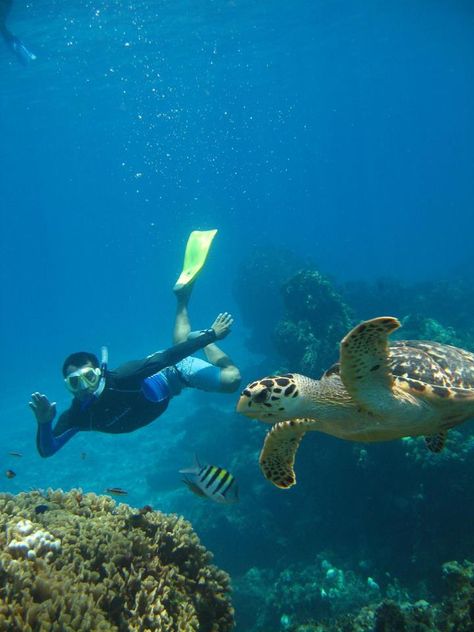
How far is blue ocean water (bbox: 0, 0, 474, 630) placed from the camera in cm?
1253

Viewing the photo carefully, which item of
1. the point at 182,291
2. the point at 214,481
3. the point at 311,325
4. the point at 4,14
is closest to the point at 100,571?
the point at 214,481

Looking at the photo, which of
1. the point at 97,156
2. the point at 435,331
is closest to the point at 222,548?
the point at 435,331

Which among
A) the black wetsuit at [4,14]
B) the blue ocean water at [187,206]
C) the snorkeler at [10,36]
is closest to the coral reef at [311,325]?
the blue ocean water at [187,206]

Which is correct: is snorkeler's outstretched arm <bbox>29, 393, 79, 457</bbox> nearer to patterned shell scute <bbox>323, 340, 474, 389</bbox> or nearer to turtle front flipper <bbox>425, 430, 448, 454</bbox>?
patterned shell scute <bbox>323, 340, 474, 389</bbox>

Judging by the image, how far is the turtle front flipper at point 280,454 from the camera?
3727 millimetres

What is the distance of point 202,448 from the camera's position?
13719mm

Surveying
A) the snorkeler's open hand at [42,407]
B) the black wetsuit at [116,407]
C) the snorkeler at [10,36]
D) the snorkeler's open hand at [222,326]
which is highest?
the snorkeler at [10,36]

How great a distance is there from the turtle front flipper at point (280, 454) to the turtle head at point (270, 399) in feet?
2.00

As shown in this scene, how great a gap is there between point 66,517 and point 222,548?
628cm

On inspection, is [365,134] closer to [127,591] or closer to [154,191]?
[154,191]

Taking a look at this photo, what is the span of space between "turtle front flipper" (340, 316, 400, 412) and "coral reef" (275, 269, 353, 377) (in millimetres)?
6713

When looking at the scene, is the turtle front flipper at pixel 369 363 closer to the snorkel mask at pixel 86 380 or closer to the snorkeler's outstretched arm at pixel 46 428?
the snorkel mask at pixel 86 380

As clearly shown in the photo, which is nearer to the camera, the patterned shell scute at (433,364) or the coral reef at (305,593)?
the patterned shell scute at (433,364)

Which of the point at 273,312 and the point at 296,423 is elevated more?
the point at 273,312
